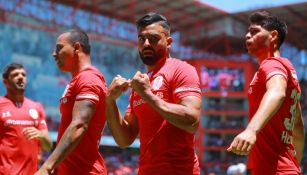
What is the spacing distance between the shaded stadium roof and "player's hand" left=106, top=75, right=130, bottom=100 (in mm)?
31249

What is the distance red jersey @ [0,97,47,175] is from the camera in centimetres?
591

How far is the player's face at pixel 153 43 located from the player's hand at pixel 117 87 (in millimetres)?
245

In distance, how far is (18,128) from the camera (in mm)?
6074

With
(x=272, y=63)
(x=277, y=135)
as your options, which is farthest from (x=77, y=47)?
(x=277, y=135)

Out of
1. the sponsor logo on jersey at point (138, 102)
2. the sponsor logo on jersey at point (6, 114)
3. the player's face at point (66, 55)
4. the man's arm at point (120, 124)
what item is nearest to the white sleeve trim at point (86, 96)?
the man's arm at point (120, 124)

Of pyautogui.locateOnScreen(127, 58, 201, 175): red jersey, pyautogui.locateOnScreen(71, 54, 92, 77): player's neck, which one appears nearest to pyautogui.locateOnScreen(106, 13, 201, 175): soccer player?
pyautogui.locateOnScreen(127, 58, 201, 175): red jersey

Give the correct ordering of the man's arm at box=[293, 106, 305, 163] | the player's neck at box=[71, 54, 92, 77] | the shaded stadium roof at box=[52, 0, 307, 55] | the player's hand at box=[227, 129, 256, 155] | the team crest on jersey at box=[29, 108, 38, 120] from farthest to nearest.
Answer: the shaded stadium roof at box=[52, 0, 307, 55] < the team crest on jersey at box=[29, 108, 38, 120] < the player's neck at box=[71, 54, 92, 77] < the man's arm at box=[293, 106, 305, 163] < the player's hand at box=[227, 129, 256, 155]

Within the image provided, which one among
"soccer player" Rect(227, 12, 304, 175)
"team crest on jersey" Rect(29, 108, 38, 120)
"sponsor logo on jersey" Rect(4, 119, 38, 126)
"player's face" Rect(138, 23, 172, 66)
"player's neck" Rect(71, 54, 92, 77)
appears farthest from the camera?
"team crest on jersey" Rect(29, 108, 38, 120)

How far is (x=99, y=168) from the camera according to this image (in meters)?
3.97

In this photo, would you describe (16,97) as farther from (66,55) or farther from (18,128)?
(66,55)

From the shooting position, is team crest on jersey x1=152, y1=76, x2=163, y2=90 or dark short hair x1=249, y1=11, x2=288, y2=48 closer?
team crest on jersey x1=152, y1=76, x2=163, y2=90

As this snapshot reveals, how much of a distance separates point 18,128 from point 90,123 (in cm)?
241

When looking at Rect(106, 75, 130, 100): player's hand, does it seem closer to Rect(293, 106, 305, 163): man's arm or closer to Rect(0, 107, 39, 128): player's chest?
Rect(293, 106, 305, 163): man's arm

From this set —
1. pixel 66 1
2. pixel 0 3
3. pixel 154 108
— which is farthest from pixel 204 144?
pixel 154 108
